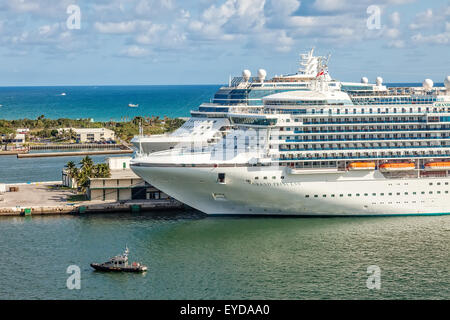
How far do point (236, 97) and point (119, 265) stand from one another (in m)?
24.0

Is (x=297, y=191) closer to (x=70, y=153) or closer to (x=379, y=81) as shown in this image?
(x=379, y=81)

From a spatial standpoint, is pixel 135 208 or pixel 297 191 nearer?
pixel 297 191

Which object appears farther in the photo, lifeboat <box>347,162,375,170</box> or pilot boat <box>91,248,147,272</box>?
lifeboat <box>347,162,375,170</box>

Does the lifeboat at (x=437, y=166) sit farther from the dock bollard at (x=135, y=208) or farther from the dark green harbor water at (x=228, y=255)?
the dock bollard at (x=135, y=208)

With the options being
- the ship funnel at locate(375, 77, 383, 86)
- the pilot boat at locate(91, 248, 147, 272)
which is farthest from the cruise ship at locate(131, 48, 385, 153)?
the pilot boat at locate(91, 248, 147, 272)

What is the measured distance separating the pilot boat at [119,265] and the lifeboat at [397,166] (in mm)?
18276

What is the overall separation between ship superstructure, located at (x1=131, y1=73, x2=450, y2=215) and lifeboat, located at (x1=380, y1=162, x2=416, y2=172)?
0.22 feet

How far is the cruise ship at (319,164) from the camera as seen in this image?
1785 inches

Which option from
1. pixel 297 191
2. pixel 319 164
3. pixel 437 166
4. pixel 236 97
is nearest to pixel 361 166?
pixel 319 164

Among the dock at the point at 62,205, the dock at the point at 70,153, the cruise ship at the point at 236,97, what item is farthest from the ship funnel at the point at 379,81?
the dock at the point at 70,153

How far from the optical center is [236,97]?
56.9 metres

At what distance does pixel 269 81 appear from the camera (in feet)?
189

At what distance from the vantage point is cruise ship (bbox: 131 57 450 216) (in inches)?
1785

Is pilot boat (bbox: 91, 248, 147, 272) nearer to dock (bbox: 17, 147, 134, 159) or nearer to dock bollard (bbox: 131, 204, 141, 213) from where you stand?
dock bollard (bbox: 131, 204, 141, 213)
